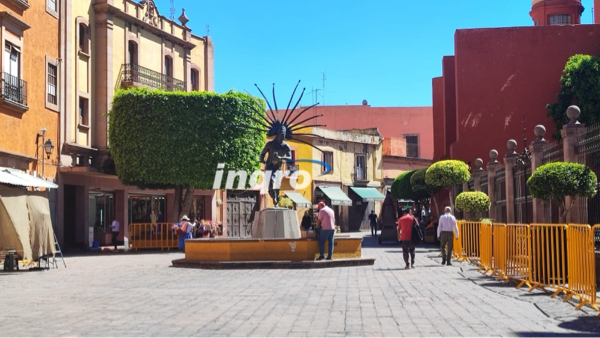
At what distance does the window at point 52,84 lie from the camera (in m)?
29.0

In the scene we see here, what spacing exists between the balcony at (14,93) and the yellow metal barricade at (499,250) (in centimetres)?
1632

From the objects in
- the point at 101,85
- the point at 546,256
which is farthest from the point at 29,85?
the point at 546,256

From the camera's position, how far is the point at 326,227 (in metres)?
18.0

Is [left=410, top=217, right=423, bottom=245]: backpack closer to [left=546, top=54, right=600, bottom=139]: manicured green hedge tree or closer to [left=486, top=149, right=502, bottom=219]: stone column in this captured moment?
[left=486, top=149, right=502, bottom=219]: stone column

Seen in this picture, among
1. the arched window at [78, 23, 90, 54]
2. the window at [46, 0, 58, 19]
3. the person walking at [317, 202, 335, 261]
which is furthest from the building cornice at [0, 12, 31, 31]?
the person walking at [317, 202, 335, 261]

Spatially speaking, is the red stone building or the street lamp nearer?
the street lamp

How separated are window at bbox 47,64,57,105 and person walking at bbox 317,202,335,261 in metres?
15.0

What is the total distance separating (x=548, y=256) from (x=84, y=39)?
84.9 feet

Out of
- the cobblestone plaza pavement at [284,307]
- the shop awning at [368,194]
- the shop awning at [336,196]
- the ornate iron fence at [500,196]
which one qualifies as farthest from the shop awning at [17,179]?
the shop awning at [368,194]

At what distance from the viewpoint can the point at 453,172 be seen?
90.1 ft

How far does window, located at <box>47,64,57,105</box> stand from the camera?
29.0 meters

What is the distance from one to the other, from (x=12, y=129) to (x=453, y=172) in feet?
50.1

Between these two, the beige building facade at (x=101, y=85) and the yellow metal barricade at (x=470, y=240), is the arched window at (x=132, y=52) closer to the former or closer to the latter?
the beige building facade at (x=101, y=85)

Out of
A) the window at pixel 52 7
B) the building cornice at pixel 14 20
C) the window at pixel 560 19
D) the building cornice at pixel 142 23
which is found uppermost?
the window at pixel 560 19
